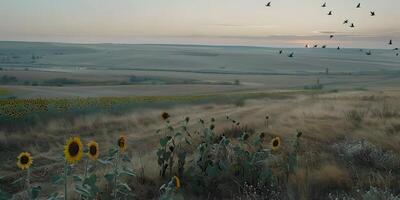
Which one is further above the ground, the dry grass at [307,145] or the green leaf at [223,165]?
the green leaf at [223,165]

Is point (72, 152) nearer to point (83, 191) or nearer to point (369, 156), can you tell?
point (83, 191)

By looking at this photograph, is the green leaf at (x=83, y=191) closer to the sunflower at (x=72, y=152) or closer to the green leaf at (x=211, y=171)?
the sunflower at (x=72, y=152)

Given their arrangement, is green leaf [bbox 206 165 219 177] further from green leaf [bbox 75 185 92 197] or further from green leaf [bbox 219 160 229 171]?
green leaf [bbox 75 185 92 197]

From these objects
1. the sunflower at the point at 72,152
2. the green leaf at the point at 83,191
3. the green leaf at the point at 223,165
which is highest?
the sunflower at the point at 72,152

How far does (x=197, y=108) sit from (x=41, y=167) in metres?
15.5

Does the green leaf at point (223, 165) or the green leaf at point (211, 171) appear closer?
the green leaf at point (211, 171)

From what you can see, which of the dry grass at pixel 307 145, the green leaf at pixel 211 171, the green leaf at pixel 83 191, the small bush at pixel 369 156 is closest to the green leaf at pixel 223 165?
the green leaf at pixel 211 171

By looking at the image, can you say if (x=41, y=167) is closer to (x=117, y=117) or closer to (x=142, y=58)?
(x=117, y=117)

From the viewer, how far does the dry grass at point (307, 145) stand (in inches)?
332

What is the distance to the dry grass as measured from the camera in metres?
8.43

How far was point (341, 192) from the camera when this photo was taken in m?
8.09

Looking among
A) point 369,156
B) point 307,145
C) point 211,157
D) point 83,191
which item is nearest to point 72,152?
point 83,191

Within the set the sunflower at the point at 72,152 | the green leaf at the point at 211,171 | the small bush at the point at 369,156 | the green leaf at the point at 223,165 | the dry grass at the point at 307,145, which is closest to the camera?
the sunflower at the point at 72,152

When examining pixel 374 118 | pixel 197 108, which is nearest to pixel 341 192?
pixel 374 118
